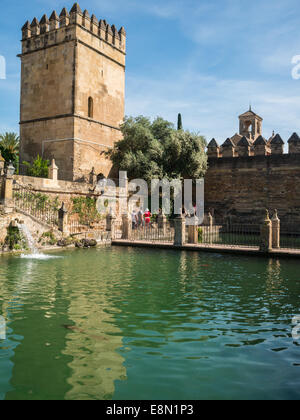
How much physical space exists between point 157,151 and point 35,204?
1021 cm

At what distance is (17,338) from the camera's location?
5.12 m

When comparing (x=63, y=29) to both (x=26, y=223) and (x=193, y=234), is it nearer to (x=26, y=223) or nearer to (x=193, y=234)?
(x=26, y=223)

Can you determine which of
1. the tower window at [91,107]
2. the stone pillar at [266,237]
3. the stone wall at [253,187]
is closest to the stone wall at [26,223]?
the stone pillar at [266,237]

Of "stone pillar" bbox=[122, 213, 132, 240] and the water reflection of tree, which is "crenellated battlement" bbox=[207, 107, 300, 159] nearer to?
"stone pillar" bbox=[122, 213, 132, 240]

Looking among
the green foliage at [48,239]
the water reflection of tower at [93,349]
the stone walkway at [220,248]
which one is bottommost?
the water reflection of tower at [93,349]

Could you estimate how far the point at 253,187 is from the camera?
87.0 feet

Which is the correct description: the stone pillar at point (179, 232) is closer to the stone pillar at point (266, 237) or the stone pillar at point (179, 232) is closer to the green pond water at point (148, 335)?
the stone pillar at point (266, 237)

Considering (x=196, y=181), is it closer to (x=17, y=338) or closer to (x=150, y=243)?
(x=150, y=243)

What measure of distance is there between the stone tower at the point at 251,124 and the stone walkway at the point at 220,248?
111ft

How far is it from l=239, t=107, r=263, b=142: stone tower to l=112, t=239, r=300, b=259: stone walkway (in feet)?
111

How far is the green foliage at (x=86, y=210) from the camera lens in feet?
62.9

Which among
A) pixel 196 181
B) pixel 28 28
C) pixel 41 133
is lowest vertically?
pixel 196 181
